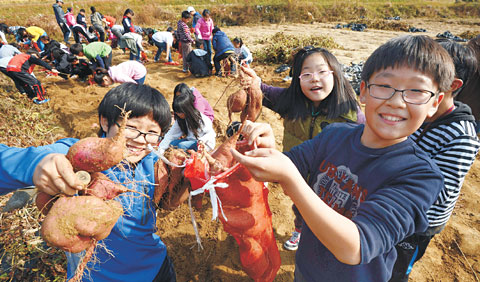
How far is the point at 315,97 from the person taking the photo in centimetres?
187

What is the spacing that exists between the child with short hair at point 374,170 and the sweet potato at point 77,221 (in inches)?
24.1

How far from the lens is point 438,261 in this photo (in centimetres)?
254

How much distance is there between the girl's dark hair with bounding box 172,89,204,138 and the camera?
2883 mm

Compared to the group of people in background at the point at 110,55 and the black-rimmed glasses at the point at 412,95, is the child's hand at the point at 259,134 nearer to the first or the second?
the black-rimmed glasses at the point at 412,95

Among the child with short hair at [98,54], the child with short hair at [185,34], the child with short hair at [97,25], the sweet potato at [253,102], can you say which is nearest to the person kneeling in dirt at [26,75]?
the child with short hair at [98,54]

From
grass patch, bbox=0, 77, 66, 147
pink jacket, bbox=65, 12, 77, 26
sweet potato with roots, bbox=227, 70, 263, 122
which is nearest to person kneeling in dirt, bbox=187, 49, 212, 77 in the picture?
grass patch, bbox=0, 77, 66, 147

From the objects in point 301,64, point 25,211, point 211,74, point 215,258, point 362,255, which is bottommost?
point 215,258

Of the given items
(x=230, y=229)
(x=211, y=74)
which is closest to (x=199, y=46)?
(x=211, y=74)

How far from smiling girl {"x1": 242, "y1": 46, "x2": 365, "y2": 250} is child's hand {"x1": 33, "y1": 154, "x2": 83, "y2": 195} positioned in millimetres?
1498

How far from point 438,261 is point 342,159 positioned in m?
2.46

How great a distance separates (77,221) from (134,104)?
70 centimetres

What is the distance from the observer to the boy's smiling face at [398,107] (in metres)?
0.91

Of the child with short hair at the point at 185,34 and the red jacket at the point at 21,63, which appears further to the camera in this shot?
the child with short hair at the point at 185,34

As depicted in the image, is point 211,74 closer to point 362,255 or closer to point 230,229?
point 230,229
